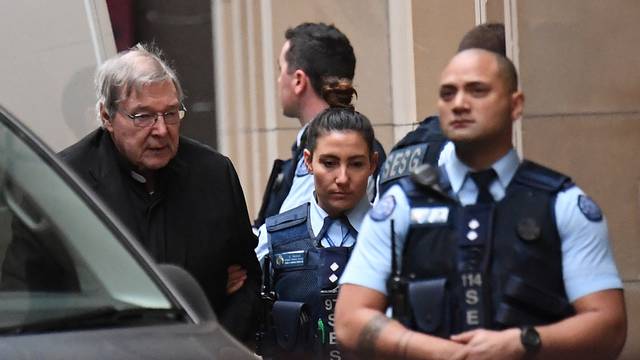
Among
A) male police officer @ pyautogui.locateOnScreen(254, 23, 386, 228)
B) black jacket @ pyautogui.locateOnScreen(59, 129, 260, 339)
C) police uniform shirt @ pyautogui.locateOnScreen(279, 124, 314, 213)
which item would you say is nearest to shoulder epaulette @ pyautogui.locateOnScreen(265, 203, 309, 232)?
black jacket @ pyautogui.locateOnScreen(59, 129, 260, 339)

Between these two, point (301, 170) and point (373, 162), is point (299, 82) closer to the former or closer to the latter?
point (301, 170)

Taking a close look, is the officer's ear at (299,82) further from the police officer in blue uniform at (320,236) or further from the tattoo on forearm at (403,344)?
the tattoo on forearm at (403,344)

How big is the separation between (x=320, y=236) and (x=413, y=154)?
1296 mm

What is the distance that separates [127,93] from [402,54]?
437cm

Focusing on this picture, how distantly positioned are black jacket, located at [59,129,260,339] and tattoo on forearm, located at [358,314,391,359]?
1.62 m

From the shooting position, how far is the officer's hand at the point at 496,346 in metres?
4.32

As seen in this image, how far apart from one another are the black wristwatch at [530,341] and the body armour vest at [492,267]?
0.10 meters

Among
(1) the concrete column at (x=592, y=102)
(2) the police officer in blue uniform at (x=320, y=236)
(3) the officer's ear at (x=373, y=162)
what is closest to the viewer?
(2) the police officer in blue uniform at (x=320, y=236)

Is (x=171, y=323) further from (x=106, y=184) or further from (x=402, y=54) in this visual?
(x=402, y=54)

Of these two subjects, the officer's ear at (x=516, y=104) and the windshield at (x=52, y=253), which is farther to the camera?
the officer's ear at (x=516, y=104)

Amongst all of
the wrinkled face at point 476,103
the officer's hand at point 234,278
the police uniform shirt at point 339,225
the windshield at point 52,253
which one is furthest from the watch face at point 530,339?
the officer's hand at point 234,278

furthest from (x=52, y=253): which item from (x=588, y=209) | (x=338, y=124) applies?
(x=338, y=124)

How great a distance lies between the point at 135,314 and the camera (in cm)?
443

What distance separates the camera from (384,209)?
4.58 m
